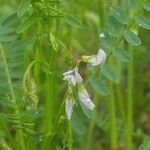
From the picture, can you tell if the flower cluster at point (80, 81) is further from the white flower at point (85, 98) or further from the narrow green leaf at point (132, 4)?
the narrow green leaf at point (132, 4)

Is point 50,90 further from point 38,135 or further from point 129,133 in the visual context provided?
point 129,133

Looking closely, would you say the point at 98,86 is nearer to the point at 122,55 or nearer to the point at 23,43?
the point at 122,55

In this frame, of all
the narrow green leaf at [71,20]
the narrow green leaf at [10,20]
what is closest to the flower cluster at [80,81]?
the narrow green leaf at [71,20]

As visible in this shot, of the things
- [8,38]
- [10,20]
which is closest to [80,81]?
[10,20]

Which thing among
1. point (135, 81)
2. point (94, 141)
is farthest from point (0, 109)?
point (135, 81)

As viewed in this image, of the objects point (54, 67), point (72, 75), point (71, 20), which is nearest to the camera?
point (72, 75)

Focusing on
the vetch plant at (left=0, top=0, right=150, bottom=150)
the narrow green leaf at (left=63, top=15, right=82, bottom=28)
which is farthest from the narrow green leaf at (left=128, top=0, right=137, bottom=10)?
the narrow green leaf at (left=63, top=15, right=82, bottom=28)

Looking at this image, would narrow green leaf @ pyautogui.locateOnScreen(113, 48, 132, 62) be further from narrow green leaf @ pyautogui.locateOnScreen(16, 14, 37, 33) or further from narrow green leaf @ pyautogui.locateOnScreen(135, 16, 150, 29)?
narrow green leaf @ pyautogui.locateOnScreen(16, 14, 37, 33)
